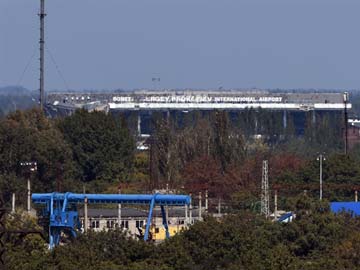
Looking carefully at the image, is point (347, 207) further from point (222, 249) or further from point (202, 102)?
point (202, 102)

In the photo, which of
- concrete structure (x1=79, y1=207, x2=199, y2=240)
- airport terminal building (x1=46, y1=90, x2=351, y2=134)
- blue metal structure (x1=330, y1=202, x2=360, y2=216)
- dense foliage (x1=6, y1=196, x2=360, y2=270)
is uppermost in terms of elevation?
airport terminal building (x1=46, y1=90, x2=351, y2=134)

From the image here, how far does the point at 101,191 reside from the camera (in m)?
47.5

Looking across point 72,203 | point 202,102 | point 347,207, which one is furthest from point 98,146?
point 202,102

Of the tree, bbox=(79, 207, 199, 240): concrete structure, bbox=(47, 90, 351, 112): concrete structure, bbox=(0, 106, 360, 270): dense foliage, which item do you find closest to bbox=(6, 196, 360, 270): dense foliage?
bbox=(0, 106, 360, 270): dense foliage

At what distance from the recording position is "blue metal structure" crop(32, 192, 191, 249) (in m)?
35.2

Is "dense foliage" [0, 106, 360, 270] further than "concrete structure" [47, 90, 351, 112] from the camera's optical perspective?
No

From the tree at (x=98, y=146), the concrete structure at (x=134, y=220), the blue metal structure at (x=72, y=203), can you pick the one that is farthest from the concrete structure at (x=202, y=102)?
the blue metal structure at (x=72, y=203)

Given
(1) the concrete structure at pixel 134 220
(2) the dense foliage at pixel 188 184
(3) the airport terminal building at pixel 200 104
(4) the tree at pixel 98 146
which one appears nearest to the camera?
(2) the dense foliage at pixel 188 184

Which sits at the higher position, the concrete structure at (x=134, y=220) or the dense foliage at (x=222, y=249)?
the dense foliage at (x=222, y=249)

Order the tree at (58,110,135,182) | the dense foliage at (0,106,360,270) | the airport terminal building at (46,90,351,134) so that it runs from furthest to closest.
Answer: the airport terminal building at (46,90,351,134) < the tree at (58,110,135,182) < the dense foliage at (0,106,360,270)

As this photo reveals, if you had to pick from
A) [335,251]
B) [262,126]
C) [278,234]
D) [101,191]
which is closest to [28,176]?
[101,191]

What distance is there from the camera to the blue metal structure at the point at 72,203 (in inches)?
1384

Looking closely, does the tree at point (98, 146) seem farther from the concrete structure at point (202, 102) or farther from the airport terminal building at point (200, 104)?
the concrete structure at point (202, 102)

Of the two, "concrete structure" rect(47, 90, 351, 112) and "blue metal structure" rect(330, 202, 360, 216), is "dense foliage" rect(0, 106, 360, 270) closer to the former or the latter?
"blue metal structure" rect(330, 202, 360, 216)
